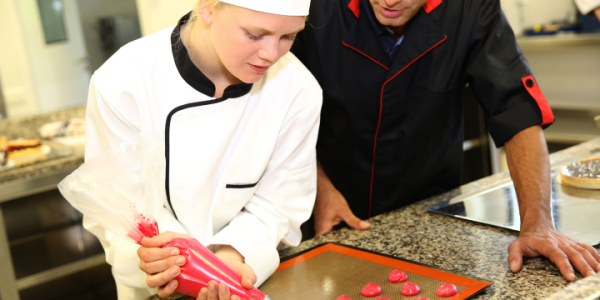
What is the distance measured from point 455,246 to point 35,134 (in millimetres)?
2507

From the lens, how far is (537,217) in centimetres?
109

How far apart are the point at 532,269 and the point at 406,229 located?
0.30 metres

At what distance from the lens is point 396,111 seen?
1.47m

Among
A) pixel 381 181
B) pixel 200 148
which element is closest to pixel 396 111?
pixel 381 181

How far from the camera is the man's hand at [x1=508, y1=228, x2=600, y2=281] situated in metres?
0.93

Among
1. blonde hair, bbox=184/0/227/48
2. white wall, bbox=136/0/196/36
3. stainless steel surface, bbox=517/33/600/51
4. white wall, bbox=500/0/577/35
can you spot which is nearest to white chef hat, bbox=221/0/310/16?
blonde hair, bbox=184/0/227/48

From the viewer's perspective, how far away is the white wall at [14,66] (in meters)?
2.86

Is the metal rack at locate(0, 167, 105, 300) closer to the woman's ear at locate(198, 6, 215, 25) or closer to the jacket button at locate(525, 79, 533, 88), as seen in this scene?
the woman's ear at locate(198, 6, 215, 25)

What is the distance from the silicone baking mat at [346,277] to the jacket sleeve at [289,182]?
0.09 metres

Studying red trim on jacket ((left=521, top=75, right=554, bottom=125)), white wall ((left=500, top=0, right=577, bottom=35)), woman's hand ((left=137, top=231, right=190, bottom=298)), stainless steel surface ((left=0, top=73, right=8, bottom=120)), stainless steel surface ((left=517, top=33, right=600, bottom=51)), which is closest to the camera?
woman's hand ((left=137, top=231, right=190, bottom=298))

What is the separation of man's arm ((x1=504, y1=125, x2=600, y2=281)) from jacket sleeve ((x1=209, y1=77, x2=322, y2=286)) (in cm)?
45

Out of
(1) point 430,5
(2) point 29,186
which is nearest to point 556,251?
(1) point 430,5

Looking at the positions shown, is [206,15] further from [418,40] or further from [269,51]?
[418,40]

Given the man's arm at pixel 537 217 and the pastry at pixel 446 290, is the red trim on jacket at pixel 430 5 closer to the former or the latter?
the man's arm at pixel 537 217
